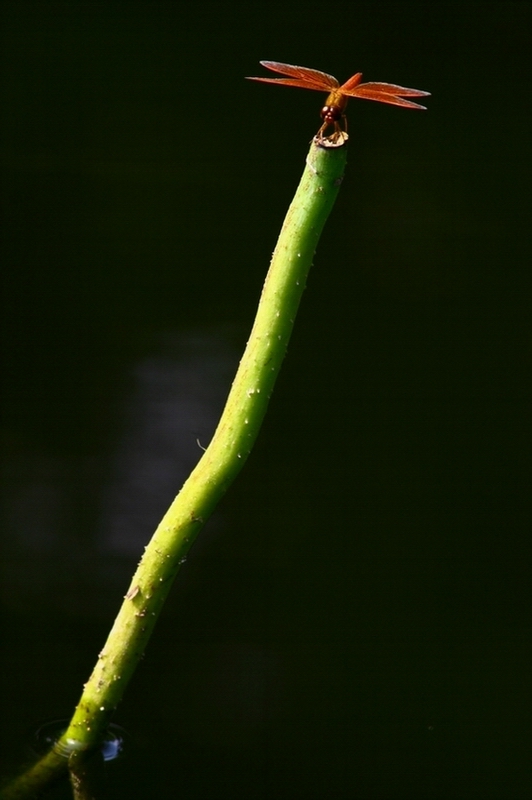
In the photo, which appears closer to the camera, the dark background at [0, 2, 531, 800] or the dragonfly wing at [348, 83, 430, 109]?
the dragonfly wing at [348, 83, 430, 109]

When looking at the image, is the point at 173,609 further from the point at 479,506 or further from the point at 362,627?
the point at 479,506

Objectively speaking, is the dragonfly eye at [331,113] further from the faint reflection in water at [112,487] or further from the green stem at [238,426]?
the faint reflection in water at [112,487]

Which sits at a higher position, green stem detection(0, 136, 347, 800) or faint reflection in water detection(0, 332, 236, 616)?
green stem detection(0, 136, 347, 800)

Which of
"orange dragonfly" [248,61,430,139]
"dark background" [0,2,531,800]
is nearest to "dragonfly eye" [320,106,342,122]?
"orange dragonfly" [248,61,430,139]

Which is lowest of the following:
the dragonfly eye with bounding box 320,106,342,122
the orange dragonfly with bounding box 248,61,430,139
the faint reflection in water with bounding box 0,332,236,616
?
the faint reflection in water with bounding box 0,332,236,616

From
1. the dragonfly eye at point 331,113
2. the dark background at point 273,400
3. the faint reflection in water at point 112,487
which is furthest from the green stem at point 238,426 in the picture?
the faint reflection in water at point 112,487

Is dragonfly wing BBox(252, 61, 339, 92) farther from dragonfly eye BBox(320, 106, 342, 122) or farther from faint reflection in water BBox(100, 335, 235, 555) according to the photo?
faint reflection in water BBox(100, 335, 235, 555)

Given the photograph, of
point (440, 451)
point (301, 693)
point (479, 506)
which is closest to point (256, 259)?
point (440, 451)

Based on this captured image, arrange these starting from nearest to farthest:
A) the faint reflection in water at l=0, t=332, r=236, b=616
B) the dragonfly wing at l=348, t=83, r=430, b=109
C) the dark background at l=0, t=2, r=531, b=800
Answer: the dragonfly wing at l=348, t=83, r=430, b=109 < the dark background at l=0, t=2, r=531, b=800 < the faint reflection in water at l=0, t=332, r=236, b=616
